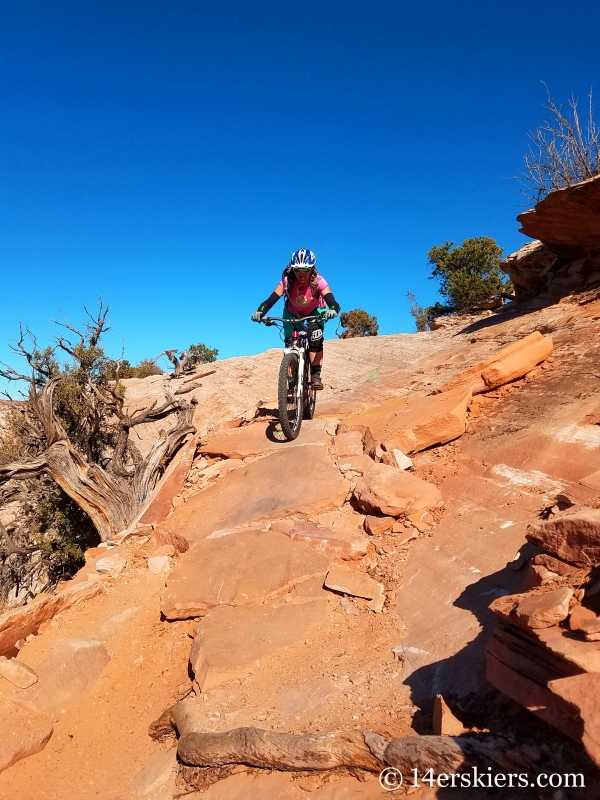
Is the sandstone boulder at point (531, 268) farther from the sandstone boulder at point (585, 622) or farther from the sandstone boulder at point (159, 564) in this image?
the sandstone boulder at point (585, 622)

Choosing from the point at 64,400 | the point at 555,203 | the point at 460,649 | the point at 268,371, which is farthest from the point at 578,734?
the point at 268,371

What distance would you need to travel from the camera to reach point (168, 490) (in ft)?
19.8

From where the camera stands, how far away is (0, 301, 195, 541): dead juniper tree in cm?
823

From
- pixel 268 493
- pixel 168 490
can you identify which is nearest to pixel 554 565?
pixel 268 493

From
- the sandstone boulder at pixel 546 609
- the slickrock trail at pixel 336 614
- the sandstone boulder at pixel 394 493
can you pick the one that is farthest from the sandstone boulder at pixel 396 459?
the sandstone boulder at pixel 546 609

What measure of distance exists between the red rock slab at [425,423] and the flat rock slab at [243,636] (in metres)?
2.17

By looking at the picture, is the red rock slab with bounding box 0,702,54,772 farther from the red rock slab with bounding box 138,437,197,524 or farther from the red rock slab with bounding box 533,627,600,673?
Result: the red rock slab with bounding box 533,627,600,673

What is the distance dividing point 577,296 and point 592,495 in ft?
21.6

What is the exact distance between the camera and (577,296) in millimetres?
8703

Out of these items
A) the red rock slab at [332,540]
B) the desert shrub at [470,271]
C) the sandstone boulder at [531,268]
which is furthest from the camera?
the desert shrub at [470,271]

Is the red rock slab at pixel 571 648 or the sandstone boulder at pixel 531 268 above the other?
the sandstone boulder at pixel 531 268

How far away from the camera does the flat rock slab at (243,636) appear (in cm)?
319

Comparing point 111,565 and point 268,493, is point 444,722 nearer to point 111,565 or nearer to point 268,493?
point 268,493

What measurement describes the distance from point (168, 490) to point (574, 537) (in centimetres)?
482
